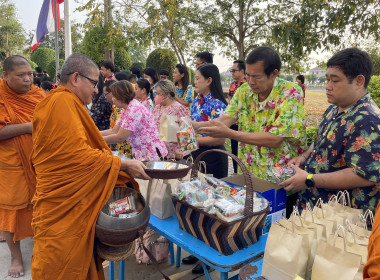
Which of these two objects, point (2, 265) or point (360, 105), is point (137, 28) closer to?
point (2, 265)

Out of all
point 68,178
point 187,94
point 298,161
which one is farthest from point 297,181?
point 187,94

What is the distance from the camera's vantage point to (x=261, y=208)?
176cm

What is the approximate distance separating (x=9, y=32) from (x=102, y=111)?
35.5 metres

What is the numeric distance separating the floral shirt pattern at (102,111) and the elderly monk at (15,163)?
1742 mm

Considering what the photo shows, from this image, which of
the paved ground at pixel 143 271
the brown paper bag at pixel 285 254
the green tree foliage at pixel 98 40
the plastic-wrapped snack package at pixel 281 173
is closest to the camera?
the brown paper bag at pixel 285 254

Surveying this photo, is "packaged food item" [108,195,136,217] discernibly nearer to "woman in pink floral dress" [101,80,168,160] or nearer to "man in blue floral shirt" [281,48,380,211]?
"man in blue floral shirt" [281,48,380,211]

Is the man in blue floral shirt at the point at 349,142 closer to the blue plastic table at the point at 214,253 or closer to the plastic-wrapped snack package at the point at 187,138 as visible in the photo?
the blue plastic table at the point at 214,253

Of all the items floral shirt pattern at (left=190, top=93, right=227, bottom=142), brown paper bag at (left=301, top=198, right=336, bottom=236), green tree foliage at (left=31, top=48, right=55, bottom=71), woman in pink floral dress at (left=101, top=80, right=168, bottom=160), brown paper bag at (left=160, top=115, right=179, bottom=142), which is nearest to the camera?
brown paper bag at (left=301, top=198, right=336, bottom=236)

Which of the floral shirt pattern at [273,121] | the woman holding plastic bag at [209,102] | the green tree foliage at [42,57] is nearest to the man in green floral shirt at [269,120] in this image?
the floral shirt pattern at [273,121]

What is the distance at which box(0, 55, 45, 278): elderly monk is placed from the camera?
3020 millimetres

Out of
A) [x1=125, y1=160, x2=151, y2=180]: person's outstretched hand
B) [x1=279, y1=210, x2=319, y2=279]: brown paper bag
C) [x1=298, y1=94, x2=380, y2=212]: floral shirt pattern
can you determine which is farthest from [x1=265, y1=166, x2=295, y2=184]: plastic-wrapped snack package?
[x1=125, y1=160, x2=151, y2=180]: person's outstretched hand

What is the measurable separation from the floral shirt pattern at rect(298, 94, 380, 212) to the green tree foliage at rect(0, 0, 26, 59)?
36745 millimetres

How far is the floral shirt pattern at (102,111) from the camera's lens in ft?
15.9

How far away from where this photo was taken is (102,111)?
487 centimetres
